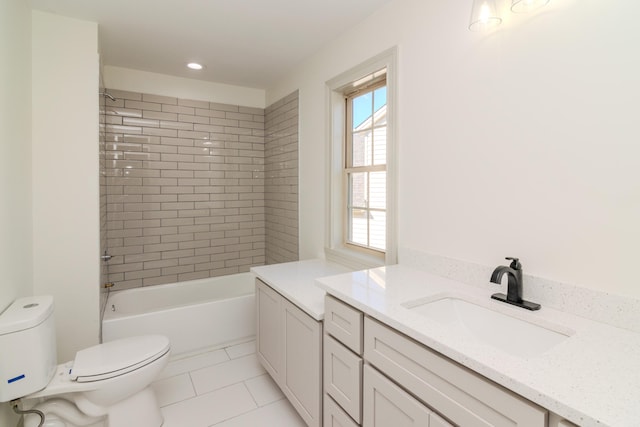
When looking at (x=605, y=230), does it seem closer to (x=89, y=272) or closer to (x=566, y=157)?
(x=566, y=157)

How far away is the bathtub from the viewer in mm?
2520

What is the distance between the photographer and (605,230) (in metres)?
1.10

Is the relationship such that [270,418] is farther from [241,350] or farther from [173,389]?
[241,350]

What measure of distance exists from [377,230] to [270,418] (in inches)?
55.2

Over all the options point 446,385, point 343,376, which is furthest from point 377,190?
point 446,385

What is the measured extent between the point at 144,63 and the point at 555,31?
10.3 feet

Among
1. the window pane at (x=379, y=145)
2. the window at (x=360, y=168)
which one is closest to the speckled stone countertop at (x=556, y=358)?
the window at (x=360, y=168)

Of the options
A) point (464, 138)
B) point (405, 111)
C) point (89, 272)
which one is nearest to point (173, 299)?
point (89, 272)

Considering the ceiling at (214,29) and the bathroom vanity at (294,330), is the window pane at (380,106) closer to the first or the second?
the ceiling at (214,29)

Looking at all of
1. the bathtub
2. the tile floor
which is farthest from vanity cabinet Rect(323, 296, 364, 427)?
the bathtub

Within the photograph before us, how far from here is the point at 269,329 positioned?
2162 mm

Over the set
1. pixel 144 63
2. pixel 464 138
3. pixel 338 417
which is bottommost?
pixel 338 417

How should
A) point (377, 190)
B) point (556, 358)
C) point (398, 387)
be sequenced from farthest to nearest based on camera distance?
point (377, 190) → point (398, 387) → point (556, 358)

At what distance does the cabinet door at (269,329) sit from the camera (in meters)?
2.02
